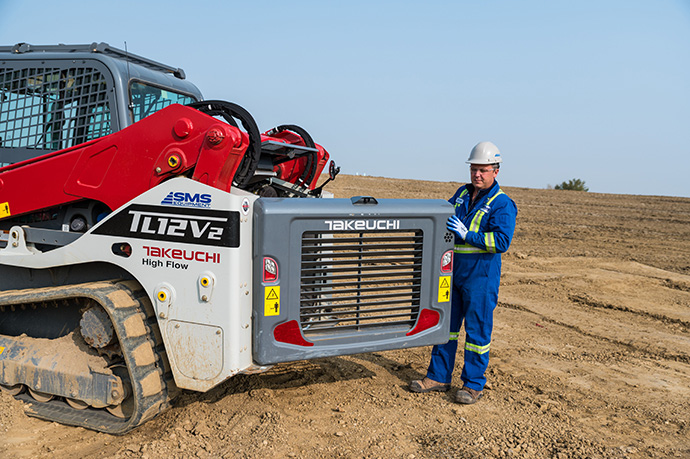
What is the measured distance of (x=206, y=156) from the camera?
3.62 metres

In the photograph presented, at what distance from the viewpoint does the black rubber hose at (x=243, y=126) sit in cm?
372

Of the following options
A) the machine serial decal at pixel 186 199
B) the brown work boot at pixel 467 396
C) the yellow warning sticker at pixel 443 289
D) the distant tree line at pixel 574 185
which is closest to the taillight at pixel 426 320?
the yellow warning sticker at pixel 443 289

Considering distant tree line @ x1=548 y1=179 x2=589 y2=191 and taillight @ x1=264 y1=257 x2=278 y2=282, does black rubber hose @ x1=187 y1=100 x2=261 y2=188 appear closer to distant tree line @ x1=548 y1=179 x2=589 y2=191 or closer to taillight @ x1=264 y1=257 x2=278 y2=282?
taillight @ x1=264 y1=257 x2=278 y2=282

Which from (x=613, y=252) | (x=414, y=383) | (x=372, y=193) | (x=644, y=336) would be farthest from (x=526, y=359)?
(x=372, y=193)

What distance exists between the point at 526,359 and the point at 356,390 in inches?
78.1

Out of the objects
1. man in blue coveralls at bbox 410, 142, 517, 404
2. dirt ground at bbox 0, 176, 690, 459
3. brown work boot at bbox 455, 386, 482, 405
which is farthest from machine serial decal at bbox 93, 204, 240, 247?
brown work boot at bbox 455, 386, 482, 405

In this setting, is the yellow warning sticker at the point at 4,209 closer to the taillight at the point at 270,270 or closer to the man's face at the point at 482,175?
the taillight at the point at 270,270

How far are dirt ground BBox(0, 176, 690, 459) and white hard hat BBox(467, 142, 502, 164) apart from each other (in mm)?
1882

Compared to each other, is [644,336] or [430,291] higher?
[430,291]

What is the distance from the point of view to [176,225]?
11.4 feet

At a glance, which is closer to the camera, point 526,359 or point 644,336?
point 526,359

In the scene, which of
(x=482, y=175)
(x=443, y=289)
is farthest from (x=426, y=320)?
(x=482, y=175)

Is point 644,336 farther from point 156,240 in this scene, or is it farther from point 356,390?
point 156,240

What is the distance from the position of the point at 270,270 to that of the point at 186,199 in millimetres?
663
